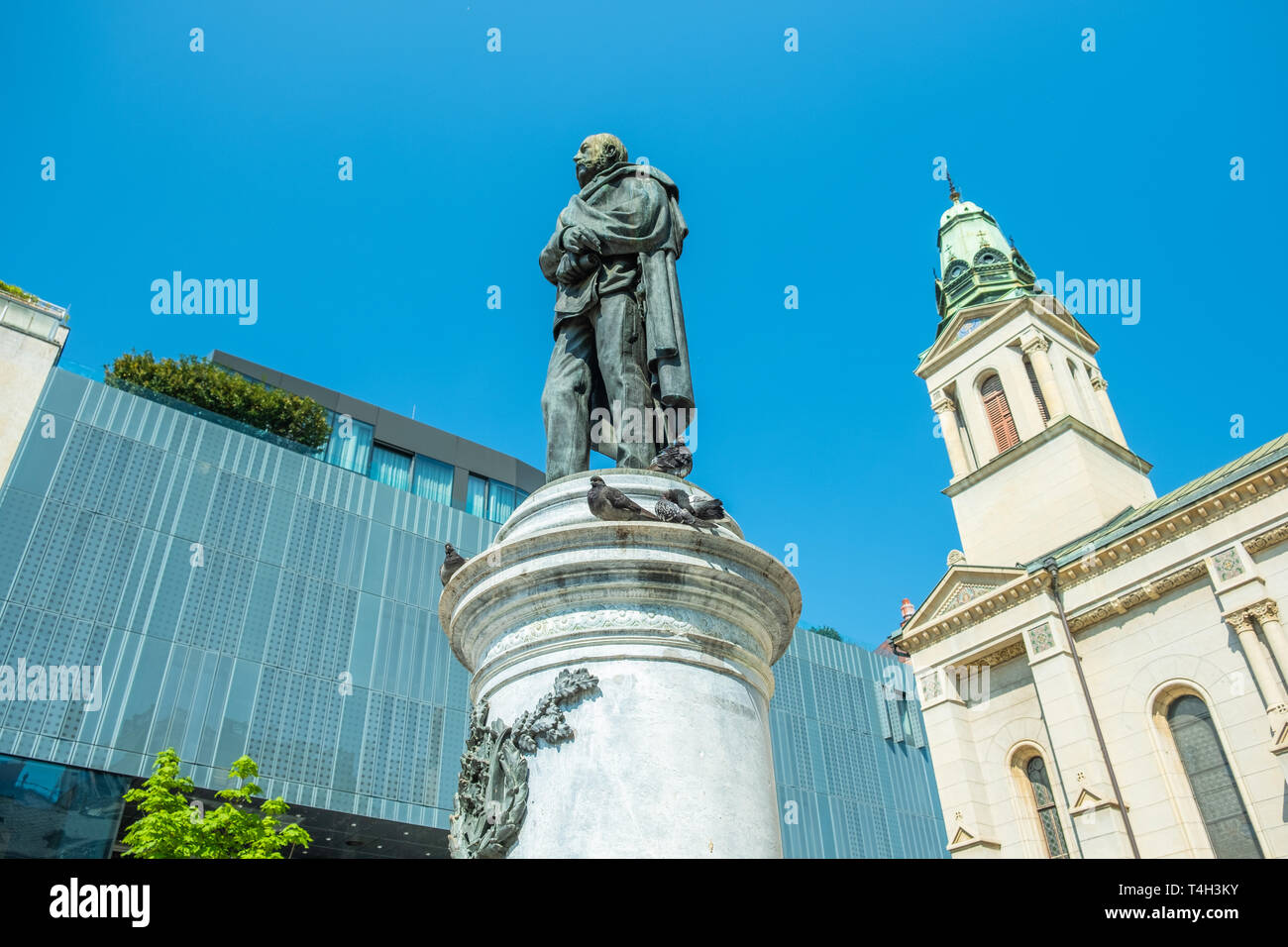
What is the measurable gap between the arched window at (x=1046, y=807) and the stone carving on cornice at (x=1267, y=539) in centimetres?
952

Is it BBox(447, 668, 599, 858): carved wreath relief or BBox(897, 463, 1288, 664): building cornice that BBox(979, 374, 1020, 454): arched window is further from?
BBox(447, 668, 599, 858): carved wreath relief

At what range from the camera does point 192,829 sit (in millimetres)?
19000

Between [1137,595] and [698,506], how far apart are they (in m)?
27.7

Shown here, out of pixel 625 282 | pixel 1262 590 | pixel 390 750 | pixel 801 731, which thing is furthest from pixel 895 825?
pixel 625 282

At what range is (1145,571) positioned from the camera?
27.6 meters

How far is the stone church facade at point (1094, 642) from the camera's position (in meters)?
24.4

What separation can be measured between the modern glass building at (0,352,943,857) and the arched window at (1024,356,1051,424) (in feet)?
62.1

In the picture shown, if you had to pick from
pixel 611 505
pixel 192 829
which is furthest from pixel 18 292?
pixel 611 505

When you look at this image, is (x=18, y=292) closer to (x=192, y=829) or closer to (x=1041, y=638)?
(x=192, y=829)

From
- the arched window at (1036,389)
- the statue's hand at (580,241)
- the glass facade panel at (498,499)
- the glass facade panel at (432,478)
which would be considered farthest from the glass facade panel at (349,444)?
the statue's hand at (580,241)

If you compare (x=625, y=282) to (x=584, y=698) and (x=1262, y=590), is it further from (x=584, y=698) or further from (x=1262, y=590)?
(x=1262, y=590)

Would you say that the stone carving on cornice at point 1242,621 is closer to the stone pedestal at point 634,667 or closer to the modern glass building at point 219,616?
the modern glass building at point 219,616

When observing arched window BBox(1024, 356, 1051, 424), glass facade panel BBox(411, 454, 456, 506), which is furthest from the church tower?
glass facade panel BBox(411, 454, 456, 506)

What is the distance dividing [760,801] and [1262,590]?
84.8ft
